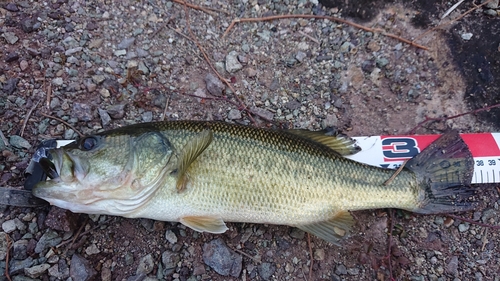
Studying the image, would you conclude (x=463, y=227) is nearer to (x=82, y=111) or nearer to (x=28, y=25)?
(x=82, y=111)

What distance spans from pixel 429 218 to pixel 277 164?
6.43ft

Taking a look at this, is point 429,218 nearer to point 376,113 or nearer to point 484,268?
point 484,268

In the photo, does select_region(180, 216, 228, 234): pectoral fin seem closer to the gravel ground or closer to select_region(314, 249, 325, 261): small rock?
the gravel ground

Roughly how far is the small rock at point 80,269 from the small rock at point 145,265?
404 millimetres

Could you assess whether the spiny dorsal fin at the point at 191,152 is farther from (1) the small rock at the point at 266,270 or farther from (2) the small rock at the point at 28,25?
(2) the small rock at the point at 28,25

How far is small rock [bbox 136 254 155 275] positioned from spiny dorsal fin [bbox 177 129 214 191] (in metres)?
0.93

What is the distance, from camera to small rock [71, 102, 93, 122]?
3.75m

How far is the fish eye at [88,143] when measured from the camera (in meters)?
2.86

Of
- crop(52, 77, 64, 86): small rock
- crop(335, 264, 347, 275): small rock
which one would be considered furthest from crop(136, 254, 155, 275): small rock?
crop(52, 77, 64, 86): small rock

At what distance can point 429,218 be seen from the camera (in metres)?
3.80

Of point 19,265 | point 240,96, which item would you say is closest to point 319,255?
point 240,96

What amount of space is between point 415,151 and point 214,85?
2432mm

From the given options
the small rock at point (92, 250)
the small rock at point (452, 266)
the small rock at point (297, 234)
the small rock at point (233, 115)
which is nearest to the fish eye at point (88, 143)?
the small rock at point (92, 250)

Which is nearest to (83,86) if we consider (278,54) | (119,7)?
(119,7)
